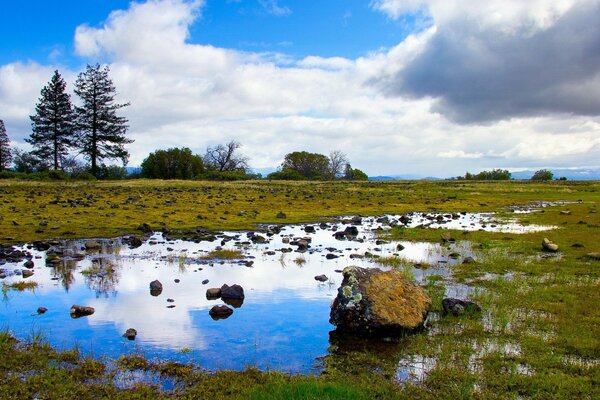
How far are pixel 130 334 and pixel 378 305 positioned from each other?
228 inches

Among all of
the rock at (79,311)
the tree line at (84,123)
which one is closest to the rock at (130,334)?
the rock at (79,311)

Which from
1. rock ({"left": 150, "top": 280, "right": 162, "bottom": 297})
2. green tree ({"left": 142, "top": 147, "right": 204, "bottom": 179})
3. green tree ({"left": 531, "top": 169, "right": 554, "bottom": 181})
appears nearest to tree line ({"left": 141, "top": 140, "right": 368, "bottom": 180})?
green tree ({"left": 142, "top": 147, "right": 204, "bottom": 179})

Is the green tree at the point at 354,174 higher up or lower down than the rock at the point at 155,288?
higher up

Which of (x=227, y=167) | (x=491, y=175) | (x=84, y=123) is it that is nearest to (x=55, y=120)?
(x=84, y=123)

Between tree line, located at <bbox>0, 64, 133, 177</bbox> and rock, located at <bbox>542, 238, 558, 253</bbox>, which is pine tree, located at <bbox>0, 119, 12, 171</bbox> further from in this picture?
rock, located at <bbox>542, 238, 558, 253</bbox>

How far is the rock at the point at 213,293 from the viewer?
1370 centimetres

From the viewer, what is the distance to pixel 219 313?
12.1 m

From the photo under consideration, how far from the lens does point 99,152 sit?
82375 mm

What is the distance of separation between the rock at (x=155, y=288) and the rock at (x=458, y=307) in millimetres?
8403

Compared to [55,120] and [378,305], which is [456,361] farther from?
[55,120]

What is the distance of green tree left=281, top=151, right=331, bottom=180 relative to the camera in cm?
14600

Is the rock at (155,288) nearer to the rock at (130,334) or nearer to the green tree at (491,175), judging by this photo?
the rock at (130,334)

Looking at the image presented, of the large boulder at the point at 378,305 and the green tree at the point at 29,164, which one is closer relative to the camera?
the large boulder at the point at 378,305

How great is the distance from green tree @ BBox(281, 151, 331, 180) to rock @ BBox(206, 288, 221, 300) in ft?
426
